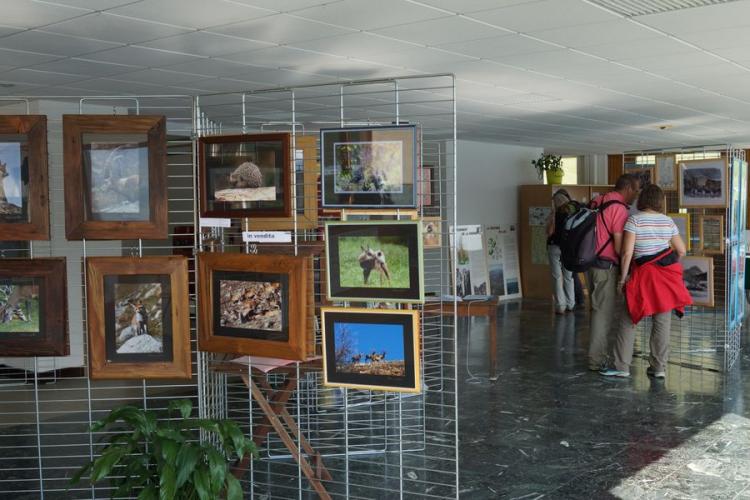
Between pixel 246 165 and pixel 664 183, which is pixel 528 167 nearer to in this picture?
pixel 664 183

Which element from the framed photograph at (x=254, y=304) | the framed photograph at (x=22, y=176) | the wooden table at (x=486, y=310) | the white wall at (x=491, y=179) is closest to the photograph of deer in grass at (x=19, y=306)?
the framed photograph at (x=22, y=176)

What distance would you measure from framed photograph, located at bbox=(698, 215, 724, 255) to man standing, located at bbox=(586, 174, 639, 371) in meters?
1.06

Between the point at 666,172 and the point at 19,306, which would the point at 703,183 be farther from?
the point at 19,306

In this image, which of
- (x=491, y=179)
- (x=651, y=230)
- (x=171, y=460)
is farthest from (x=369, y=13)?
(x=491, y=179)

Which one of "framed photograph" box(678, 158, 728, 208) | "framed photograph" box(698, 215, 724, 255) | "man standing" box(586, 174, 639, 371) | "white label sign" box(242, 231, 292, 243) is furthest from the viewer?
"framed photograph" box(698, 215, 724, 255)

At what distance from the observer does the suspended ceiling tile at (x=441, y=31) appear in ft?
→ 14.8

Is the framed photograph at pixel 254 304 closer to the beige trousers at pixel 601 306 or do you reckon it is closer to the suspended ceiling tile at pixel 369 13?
the suspended ceiling tile at pixel 369 13

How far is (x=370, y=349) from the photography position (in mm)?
3402

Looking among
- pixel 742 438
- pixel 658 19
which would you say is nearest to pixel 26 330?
pixel 658 19

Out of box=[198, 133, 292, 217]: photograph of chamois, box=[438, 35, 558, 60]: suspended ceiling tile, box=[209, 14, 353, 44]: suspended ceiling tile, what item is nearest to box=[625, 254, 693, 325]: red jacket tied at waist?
box=[438, 35, 558, 60]: suspended ceiling tile

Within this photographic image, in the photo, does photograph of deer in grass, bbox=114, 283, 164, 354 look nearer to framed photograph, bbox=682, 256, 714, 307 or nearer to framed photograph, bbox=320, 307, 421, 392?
framed photograph, bbox=320, 307, 421, 392

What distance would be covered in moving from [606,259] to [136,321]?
460 centimetres

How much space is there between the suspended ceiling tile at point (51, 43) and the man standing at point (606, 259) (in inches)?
170

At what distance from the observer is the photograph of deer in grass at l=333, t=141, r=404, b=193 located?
11.0 ft
